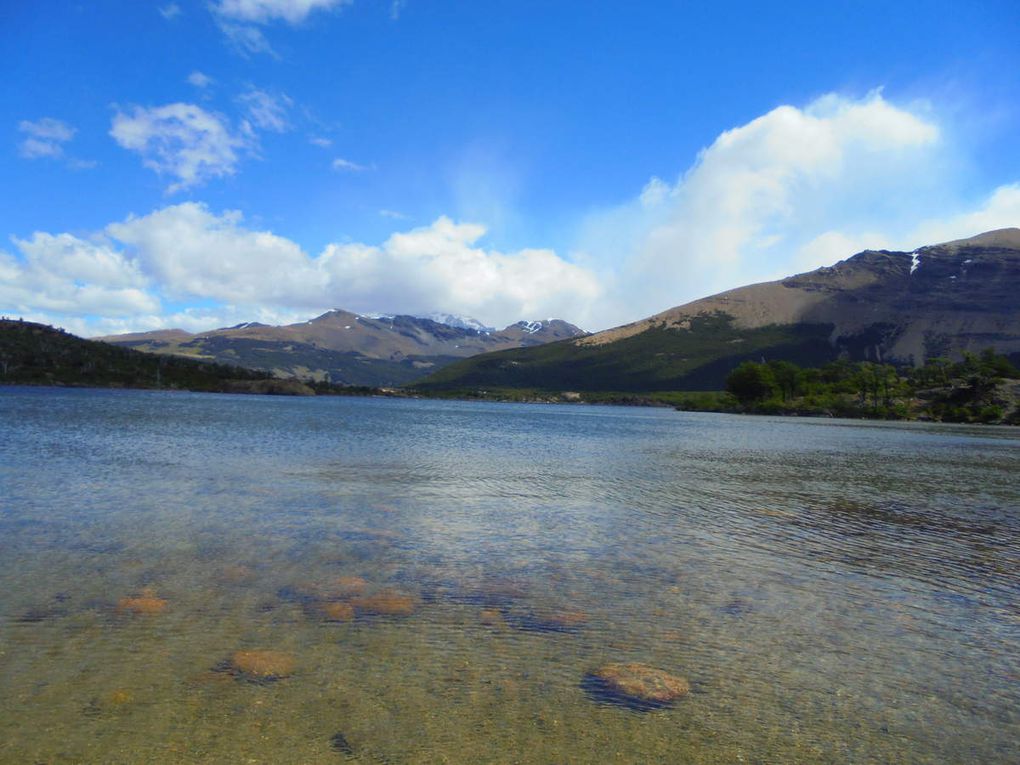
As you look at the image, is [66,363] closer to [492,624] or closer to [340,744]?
[492,624]

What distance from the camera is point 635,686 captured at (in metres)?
9.92

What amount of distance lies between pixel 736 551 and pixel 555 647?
10.1 m

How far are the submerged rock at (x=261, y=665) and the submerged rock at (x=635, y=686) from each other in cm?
476

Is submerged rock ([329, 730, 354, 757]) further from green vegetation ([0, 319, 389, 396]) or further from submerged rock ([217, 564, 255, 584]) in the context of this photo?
green vegetation ([0, 319, 389, 396])

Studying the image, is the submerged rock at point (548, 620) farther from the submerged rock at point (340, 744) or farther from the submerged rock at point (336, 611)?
the submerged rock at point (340, 744)

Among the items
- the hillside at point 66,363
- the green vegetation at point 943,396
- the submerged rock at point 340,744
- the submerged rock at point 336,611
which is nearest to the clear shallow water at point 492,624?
the submerged rock at point 340,744

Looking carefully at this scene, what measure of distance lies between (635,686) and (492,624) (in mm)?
3384

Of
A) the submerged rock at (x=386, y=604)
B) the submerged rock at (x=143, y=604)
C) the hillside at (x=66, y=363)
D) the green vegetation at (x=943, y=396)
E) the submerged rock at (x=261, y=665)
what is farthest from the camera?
the green vegetation at (x=943, y=396)

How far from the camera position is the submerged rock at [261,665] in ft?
31.7

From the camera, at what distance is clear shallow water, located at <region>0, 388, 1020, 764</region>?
8.30 m

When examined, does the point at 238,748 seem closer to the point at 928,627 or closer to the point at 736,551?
the point at 928,627

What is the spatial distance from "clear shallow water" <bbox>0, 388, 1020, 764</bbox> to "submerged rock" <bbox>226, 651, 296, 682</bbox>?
0.18 meters

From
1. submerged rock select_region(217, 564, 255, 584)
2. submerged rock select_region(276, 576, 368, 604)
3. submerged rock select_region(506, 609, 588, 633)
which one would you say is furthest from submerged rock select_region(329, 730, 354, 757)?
submerged rock select_region(217, 564, 255, 584)

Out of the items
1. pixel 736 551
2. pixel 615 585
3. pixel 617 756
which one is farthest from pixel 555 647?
pixel 736 551
